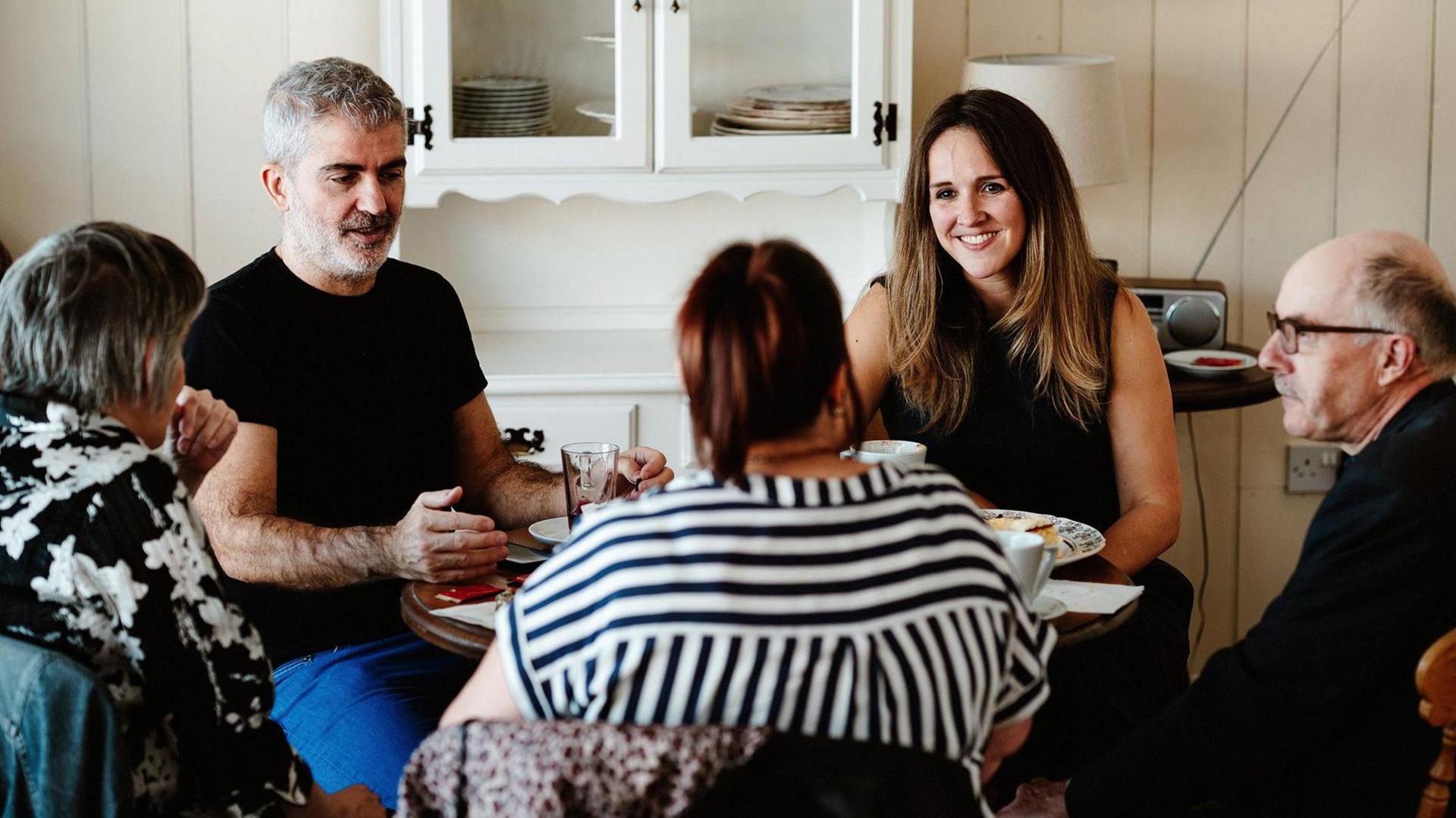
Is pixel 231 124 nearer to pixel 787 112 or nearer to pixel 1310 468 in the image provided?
pixel 787 112

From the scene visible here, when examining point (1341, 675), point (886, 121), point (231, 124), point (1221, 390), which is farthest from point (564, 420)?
point (1341, 675)

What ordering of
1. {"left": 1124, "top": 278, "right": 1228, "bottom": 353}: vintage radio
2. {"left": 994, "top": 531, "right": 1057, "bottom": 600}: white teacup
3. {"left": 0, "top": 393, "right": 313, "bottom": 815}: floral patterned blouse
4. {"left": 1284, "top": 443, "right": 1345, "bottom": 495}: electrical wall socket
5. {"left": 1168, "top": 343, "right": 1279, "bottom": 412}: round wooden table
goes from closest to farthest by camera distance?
{"left": 0, "top": 393, "right": 313, "bottom": 815}: floral patterned blouse < {"left": 994, "top": 531, "right": 1057, "bottom": 600}: white teacup < {"left": 1168, "top": 343, "right": 1279, "bottom": 412}: round wooden table < {"left": 1124, "top": 278, "right": 1228, "bottom": 353}: vintage radio < {"left": 1284, "top": 443, "right": 1345, "bottom": 495}: electrical wall socket

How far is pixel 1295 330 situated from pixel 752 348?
0.74 metres

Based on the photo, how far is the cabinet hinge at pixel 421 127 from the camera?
282 cm

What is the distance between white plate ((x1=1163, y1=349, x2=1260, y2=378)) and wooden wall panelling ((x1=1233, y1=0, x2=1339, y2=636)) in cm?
32

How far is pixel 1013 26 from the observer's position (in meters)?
3.12

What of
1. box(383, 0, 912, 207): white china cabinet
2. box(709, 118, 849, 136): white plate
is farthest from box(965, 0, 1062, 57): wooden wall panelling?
box(709, 118, 849, 136): white plate

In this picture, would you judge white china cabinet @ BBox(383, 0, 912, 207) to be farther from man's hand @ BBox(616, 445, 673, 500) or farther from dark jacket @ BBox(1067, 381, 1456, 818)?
dark jacket @ BBox(1067, 381, 1456, 818)

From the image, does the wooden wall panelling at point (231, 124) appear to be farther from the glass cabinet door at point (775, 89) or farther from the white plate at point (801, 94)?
the white plate at point (801, 94)


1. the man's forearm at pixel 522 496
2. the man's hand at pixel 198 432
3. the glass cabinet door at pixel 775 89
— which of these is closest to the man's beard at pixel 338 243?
the man's forearm at pixel 522 496

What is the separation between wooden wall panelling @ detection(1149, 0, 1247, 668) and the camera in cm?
312

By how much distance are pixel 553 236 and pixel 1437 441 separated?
2.21 metres

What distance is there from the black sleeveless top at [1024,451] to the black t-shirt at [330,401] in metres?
0.75

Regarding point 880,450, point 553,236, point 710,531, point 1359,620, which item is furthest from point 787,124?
point 710,531
